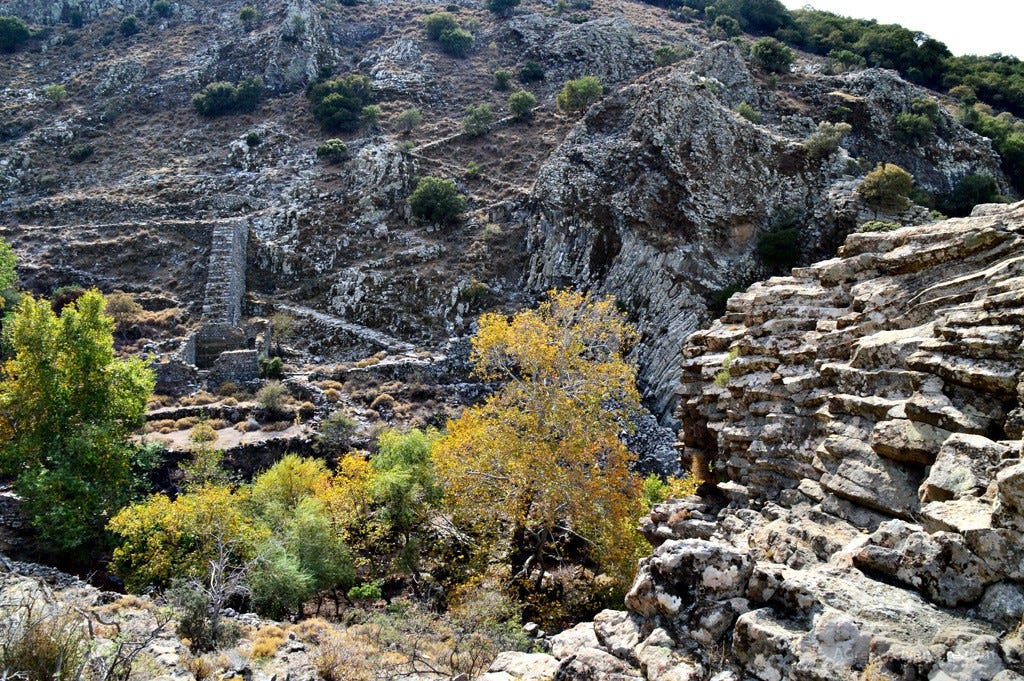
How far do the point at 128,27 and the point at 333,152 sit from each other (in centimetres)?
3584

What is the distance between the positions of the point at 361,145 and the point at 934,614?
162 ft

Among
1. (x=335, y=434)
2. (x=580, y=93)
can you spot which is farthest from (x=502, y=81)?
(x=335, y=434)

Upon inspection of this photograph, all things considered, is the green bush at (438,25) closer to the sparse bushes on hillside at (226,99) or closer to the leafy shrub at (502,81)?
the leafy shrub at (502,81)

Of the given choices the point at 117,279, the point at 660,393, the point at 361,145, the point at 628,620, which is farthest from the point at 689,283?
the point at 117,279

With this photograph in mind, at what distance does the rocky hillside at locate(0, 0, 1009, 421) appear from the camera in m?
35.2

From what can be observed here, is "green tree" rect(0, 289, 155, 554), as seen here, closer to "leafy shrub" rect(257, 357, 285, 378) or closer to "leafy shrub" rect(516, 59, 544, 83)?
"leafy shrub" rect(257, 357, 285, 378)

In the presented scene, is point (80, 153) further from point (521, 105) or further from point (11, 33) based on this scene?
point (521, 105)

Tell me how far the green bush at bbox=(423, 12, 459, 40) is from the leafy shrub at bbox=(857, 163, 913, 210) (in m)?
49.4

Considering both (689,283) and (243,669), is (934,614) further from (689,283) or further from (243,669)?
(689,283)

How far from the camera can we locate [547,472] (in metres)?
16.2

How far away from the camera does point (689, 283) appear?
32594mm

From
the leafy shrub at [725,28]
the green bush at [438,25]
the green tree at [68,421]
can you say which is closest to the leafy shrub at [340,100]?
the green bush at [438,25]

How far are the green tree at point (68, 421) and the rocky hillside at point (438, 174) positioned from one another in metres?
12.2

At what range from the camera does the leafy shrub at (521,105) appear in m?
53.4
